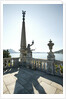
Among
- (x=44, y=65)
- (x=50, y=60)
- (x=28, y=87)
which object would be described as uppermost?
(x=50, y=60)

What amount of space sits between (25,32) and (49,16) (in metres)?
4.08

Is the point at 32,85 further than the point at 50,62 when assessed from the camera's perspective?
No

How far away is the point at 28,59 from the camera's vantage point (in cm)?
505

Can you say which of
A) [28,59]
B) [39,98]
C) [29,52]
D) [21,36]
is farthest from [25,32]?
[39,98]

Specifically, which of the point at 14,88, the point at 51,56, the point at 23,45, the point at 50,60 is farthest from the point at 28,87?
the point at 23,45

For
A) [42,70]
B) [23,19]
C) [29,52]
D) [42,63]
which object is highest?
[23,19]

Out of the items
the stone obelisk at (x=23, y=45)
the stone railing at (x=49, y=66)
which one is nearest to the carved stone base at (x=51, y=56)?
the stone railing at (x=49, y=66)

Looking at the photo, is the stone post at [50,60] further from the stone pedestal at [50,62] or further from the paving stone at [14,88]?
the paving stone at [14,88]

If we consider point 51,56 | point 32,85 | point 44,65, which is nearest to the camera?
point 32,85

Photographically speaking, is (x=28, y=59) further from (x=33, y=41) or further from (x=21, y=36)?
(x=21, y=36)

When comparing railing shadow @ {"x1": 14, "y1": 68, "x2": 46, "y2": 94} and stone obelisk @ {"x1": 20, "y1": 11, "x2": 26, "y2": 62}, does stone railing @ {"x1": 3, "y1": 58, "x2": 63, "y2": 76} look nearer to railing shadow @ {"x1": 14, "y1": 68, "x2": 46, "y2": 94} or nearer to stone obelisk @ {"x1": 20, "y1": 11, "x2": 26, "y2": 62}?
stone obelisk @ {"x1": 20, "y1": 11, "x2": 26, "y2": 62}

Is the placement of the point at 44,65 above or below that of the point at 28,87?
above

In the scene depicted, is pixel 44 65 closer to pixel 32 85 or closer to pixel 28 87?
pixel 32 85

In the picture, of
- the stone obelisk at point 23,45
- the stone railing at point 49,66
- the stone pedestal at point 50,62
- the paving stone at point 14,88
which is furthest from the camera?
the stone obelisk at point 23,45
